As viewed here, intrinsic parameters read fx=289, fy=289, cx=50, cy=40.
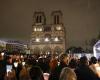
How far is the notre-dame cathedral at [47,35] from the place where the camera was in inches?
4416

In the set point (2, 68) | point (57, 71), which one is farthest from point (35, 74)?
point (2, 68)

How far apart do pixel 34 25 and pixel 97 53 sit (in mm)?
103082

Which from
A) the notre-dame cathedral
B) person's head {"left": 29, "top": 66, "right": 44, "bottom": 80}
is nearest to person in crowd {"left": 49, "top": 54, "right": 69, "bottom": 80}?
person's head {"left": 29, "top": 66, "right": 44, "bottom": 80}

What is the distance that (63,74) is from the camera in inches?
230

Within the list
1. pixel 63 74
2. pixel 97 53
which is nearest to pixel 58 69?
pixel 63 74

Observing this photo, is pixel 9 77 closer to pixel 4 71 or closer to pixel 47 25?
pixel 4 71

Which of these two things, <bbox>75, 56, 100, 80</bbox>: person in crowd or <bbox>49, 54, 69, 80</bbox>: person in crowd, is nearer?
<bbox>75, 56, 100, 80</bbox>: person in crowd

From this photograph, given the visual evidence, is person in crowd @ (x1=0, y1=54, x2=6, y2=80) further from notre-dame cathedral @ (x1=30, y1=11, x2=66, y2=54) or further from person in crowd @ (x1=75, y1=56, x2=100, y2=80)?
notre-dame cathedral @ (x1=30, y1=11, x2=66, y2=54)

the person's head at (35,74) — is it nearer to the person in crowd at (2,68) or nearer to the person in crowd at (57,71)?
the person in crowd at (57,71)

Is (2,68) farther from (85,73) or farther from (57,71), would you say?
(85,73)

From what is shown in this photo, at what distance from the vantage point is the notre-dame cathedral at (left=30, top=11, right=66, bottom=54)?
112m

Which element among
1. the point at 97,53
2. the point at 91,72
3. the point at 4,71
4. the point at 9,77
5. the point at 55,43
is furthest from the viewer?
the point at 55,43

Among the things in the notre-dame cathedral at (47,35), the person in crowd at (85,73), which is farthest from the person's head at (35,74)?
the notre-dame cathedral at (47,35)

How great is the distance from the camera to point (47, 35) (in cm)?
11862
